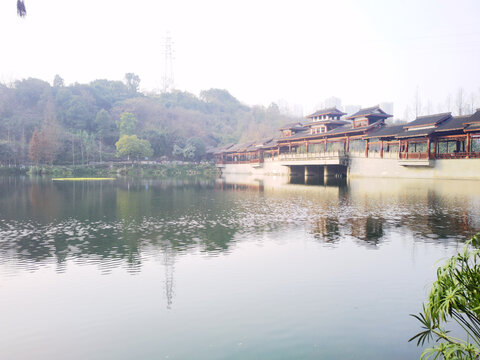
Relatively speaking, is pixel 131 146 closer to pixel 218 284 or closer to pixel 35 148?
pixel 35 148

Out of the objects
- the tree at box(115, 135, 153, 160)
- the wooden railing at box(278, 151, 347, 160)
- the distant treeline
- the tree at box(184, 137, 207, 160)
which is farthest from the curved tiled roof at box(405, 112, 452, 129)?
the tree at box(184, 137, 207, 160)

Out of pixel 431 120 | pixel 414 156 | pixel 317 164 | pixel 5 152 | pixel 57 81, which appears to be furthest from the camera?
pixel 57 81

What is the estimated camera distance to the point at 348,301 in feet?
27.0

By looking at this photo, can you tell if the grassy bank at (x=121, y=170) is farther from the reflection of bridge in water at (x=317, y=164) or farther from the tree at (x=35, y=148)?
the reflection of bridge in water at (x=317, y=164)

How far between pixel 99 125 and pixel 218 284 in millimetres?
97850

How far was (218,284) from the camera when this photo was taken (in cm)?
934

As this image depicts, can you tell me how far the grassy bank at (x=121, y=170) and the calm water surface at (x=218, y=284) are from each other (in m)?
54.0

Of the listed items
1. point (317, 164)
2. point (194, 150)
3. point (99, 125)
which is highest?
point (99, 125)

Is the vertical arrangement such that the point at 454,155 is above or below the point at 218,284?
above

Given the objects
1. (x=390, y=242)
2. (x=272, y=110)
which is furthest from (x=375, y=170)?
(x=272, y=110)

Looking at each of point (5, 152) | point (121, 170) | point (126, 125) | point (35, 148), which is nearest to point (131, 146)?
point (121, 170)

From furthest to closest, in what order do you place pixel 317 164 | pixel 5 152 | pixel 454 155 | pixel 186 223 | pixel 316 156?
pixel 5 152 < pixel 317 164 < pixel 316 156 < pixel 454 155 < pixel 186 223

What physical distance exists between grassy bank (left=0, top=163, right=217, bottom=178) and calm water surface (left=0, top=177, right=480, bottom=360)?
177 feet

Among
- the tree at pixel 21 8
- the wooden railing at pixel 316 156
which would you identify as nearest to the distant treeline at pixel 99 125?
the wooden railing at pixel 316 156
